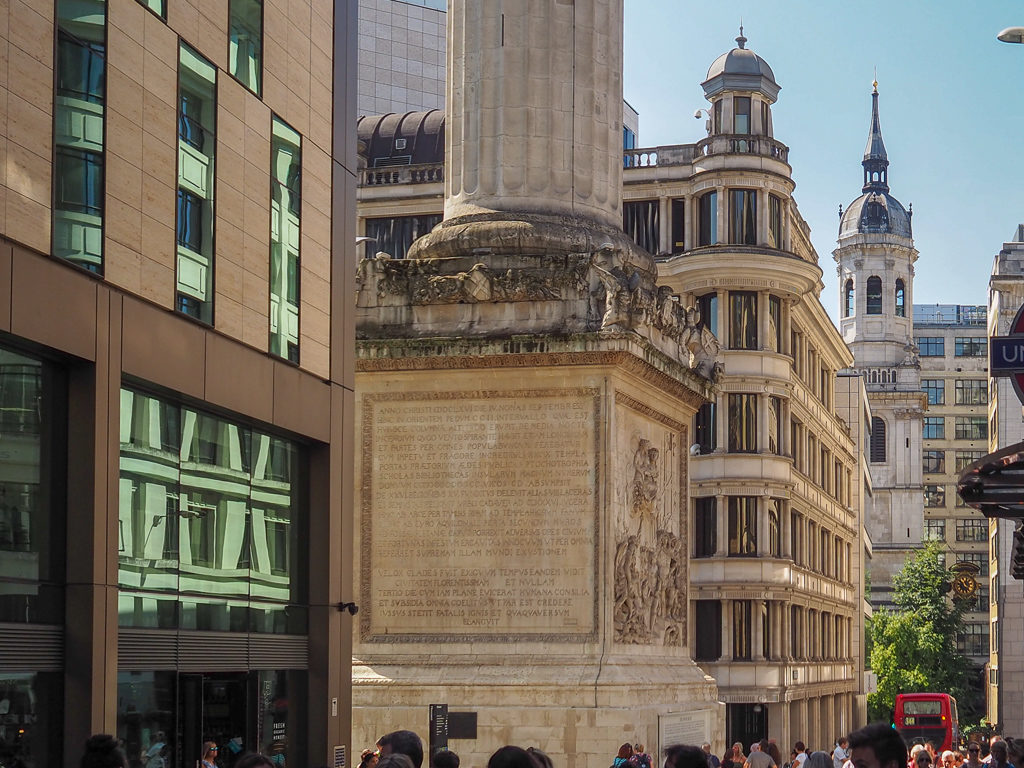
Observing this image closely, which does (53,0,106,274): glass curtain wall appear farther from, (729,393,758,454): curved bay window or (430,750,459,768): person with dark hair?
(729,393,758,454): curved bay window

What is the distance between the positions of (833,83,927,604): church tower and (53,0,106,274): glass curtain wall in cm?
13291

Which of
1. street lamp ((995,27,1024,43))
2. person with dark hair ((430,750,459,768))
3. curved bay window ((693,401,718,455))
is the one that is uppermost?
street lamp ((995,27,1024,43))

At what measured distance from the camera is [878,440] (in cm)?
15425

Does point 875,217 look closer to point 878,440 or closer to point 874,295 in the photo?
point 874,295

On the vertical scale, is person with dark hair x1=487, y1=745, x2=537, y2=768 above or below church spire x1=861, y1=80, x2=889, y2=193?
below

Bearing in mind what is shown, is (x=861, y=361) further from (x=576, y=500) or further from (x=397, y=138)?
(x=576, y=500)

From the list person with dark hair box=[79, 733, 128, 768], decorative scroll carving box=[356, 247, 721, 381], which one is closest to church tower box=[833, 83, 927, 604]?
decorative scroll carving box=[356, 247, 721, 381]

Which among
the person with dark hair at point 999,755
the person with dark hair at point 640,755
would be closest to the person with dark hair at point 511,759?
the person with dark hair at point 999,755

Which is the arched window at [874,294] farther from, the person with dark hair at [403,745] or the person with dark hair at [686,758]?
the person with dark hair at [686,758]

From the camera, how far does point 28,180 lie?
1934 cm

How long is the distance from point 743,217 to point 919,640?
167 ft

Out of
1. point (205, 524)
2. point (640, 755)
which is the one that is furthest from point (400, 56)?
point (205, 524)

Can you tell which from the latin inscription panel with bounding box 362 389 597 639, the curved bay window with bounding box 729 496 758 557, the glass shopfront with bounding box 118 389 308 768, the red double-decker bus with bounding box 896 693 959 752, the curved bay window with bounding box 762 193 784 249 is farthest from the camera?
the red double-decker bus with bounding box 896 693 959 752

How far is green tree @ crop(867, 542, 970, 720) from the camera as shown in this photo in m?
103
